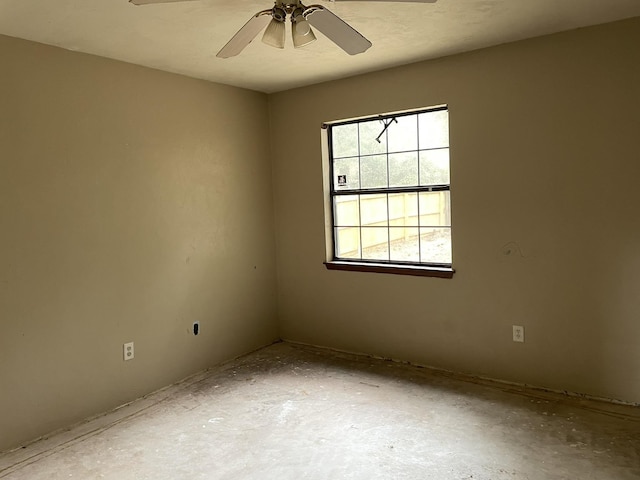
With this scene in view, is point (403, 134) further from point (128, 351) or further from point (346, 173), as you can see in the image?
point (128, 351)

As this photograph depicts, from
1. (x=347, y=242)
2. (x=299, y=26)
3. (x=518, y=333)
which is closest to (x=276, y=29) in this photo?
(x=299, y=26)

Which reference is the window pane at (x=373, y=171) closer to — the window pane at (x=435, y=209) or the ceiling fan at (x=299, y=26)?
the window pane at (x=435, y=209)

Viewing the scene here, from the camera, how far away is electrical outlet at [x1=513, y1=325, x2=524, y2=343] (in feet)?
11.4

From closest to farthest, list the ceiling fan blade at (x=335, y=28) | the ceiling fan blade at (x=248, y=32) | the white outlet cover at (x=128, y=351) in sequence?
1. the ceiling fan blade at (x=335, y=28)
2. the ceiling fan blade at (x=248, y=32)
3. the white outlet cover at (x=128, y=351)

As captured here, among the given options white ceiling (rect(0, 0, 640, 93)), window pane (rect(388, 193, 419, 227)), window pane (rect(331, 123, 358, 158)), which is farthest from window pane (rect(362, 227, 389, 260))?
white ceiling (rect(0, 0, 640, 93))

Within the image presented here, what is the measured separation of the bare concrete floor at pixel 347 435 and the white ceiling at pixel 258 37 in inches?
90.6

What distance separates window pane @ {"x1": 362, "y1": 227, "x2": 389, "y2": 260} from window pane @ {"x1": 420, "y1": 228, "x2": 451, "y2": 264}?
1.07ft

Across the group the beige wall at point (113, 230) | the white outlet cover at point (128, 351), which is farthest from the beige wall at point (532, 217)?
the white outlet cover at point (128, 351)

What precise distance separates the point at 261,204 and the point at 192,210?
2.60 feet

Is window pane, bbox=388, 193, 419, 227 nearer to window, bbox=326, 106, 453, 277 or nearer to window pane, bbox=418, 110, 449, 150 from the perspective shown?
window, bbox=326, 106, 453, 277

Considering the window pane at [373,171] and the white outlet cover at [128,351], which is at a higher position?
the window pane at [373,171]

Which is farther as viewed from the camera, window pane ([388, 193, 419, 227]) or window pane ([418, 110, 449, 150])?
window pane ([388, 193, 419, 227])

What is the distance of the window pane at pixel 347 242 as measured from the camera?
4.33 m

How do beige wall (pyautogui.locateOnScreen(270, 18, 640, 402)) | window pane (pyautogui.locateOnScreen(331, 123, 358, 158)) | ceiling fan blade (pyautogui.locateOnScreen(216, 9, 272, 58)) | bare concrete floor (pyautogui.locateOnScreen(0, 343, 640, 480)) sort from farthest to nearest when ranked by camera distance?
window pane (pyautogui.locateOnScreen(331, 123, 358, 158)), beige wall (pyautogui.locateOnScreen(270, 18, 640, 402)), bare concrete floor (pyautogui.locateOnScreen(0, 343, 640, 480)), ceiling fan blade (pyautogui.locateOnScreen(216, 9, 272, 58))
